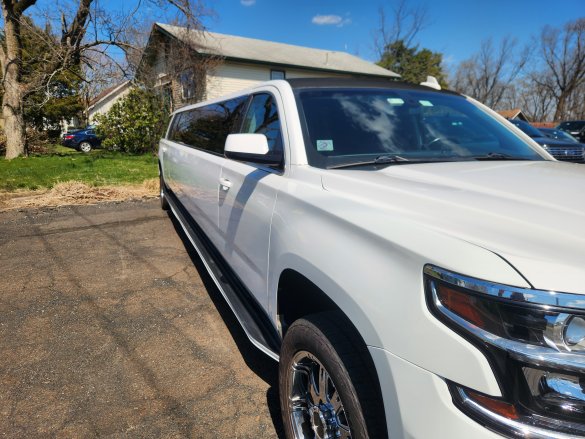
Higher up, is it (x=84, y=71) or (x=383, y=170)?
(x=84, y=71)

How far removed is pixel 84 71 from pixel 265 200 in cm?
2006

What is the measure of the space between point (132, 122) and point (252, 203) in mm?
17345

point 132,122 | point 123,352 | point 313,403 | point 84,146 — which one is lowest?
point 123,352

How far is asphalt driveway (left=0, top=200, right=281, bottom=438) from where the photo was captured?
2.39m

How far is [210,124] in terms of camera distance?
13.5 ft

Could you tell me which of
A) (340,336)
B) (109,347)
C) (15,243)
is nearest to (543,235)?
(340,336)

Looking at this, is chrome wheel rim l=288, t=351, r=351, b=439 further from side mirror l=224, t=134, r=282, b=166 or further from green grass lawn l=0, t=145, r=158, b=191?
green grass lawn l=0, t=145, r=158, b=191

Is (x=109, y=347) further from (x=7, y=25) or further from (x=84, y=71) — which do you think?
(x=84, y=71)

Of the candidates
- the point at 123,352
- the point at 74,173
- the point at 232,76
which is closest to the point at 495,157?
the point at 123,352

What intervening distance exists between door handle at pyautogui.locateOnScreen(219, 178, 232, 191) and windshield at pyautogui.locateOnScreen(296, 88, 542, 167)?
84cm

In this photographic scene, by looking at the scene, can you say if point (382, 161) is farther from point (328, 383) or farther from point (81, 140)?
point (81, 140)

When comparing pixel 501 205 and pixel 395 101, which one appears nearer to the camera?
pixel 501 205

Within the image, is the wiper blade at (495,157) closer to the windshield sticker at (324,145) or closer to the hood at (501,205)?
the hood at (501,205)

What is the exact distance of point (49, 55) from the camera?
52.8 feet
